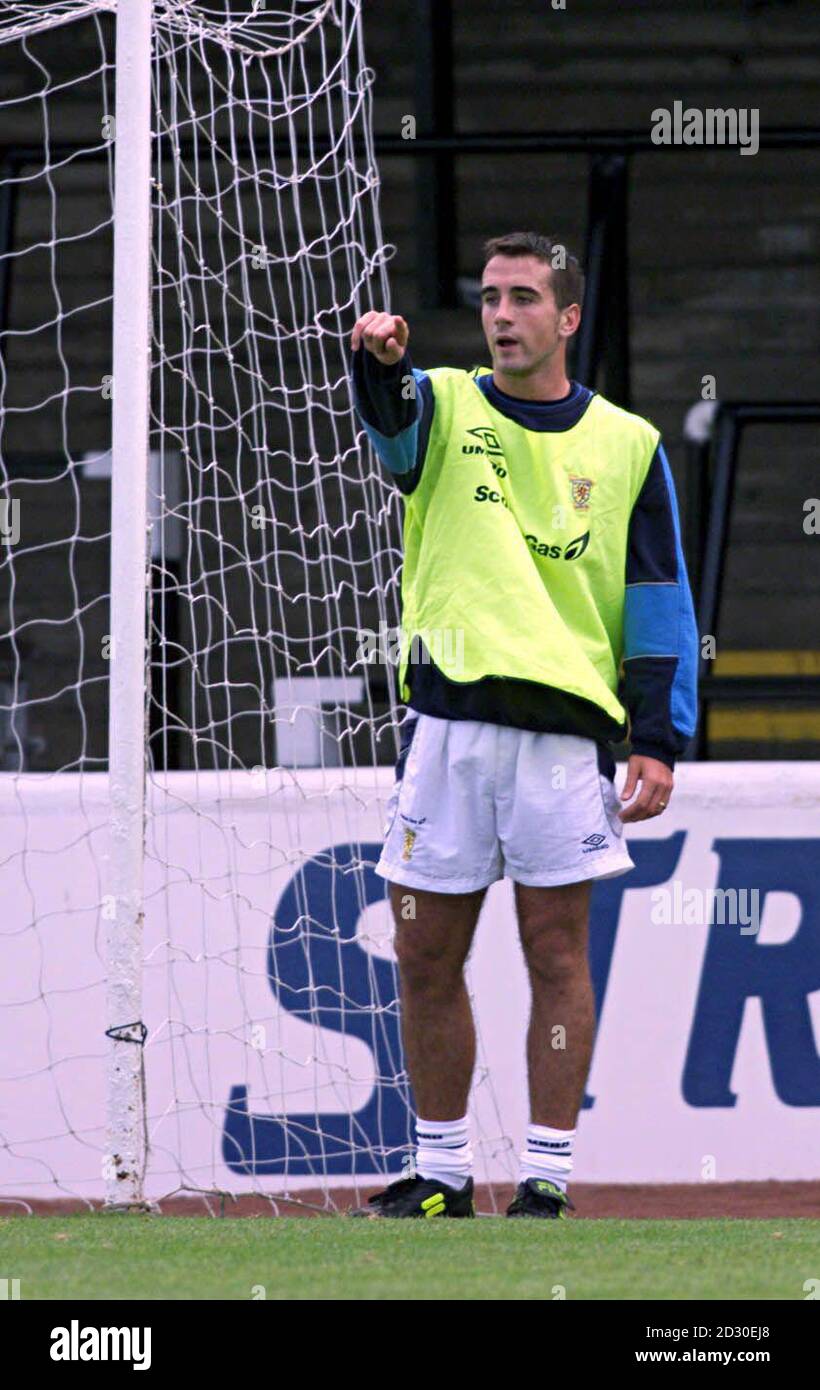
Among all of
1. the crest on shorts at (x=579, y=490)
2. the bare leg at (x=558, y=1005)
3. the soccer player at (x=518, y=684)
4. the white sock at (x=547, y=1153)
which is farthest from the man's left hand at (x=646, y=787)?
the white sock at (x=547, y=1153)

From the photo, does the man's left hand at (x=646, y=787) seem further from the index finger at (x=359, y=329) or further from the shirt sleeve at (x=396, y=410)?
the index finger at (x=359, y=329)

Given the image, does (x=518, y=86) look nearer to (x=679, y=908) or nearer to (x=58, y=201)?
(x=58, y=201)

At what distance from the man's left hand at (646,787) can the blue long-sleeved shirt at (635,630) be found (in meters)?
0.03

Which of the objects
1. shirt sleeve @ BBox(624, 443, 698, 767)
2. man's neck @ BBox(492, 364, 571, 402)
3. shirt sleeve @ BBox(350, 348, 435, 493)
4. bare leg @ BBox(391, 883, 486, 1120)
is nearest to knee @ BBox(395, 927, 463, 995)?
bare leg @ BBox(391, 883, 486, 1120)

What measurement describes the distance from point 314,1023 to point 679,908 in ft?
3.31

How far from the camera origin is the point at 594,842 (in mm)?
3945

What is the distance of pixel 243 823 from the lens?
559 cm

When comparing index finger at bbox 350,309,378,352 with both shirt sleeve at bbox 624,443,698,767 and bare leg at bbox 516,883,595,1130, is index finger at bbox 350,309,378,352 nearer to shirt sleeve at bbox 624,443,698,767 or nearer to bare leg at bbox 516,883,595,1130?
shirt sleeve at bbox 624,443,698,767

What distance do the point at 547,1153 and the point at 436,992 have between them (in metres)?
0.36

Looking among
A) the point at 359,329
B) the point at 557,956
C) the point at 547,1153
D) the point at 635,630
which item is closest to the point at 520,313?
the point at 359,329

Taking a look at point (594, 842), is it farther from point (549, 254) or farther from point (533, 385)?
point (549, 254)

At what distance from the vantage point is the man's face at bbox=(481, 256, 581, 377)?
4016 mm

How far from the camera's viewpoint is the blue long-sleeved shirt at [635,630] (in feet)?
12.9

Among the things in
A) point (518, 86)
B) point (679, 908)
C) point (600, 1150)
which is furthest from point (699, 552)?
point (518, 86)
